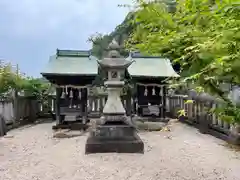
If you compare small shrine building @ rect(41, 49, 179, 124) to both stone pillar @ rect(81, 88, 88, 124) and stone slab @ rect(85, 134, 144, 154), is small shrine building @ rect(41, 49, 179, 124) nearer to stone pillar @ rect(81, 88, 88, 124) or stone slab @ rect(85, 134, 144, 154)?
stone pillar @ rect(81, 88, 88, 124)

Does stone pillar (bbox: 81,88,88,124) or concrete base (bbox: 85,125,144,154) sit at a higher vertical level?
stone pillar (bbox: 81,88,88,124)

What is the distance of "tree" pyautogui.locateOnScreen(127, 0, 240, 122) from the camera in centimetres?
119

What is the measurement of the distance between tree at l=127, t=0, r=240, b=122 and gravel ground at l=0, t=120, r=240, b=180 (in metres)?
2.65

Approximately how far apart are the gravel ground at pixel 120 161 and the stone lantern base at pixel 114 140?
0.64 feet

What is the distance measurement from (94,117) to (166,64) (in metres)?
3.37

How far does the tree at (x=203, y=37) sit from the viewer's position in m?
1.19

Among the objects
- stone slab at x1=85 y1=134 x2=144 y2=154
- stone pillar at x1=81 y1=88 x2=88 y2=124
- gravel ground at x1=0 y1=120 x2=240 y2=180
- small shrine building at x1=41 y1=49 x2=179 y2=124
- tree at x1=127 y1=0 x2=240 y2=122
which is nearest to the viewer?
tree at x1=127 y1=0 x2=240 y2=122

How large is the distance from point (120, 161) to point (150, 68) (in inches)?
193

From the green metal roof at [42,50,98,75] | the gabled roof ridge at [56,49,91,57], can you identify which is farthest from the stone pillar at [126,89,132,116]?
the gabled roof ridge at [56,49,91,57]

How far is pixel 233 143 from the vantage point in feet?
19.5

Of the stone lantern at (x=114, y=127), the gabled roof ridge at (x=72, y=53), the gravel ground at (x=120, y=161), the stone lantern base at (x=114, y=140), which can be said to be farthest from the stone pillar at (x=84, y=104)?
the stone lantern base at (x=114, y=140)

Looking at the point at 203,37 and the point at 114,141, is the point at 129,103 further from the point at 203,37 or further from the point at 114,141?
the point at 203,37

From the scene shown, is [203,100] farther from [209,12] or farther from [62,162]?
[209,12]

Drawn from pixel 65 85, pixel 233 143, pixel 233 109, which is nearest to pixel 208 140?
pixel 233 143
